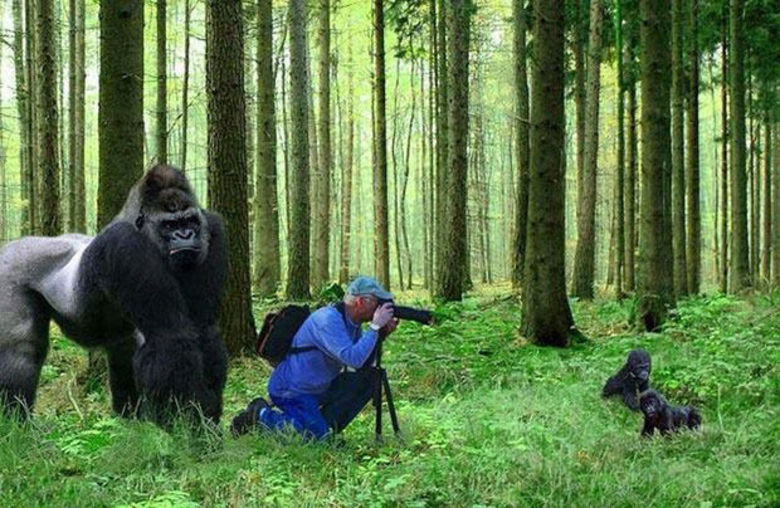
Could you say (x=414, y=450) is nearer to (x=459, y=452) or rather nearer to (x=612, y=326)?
(x=459, y=452)

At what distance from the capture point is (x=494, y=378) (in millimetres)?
7453

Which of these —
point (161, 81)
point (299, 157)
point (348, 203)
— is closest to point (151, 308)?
point (161, 81)

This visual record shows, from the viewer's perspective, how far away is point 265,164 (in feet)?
50.2

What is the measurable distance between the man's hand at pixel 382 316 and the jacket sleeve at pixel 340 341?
57 mm

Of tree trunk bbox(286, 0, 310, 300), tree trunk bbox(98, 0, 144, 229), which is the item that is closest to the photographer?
tree trunk bbox(98, 0, 144, 229)

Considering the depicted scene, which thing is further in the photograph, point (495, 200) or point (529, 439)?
point (495, 200)

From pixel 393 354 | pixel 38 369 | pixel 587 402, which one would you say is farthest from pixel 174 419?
pixel 393 354

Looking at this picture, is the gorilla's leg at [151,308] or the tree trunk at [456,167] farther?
the tree trunk at [456,167]

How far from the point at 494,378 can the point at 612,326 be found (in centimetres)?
382

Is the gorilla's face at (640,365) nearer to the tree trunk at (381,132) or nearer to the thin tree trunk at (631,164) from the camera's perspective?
the thin tree trunk at (631,164)

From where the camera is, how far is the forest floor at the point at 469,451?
12.8ft

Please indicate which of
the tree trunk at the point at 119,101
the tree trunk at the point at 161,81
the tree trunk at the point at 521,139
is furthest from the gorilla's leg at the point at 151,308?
the tree trunk at the point at 521,139

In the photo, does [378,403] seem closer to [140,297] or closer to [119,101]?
[140,297]

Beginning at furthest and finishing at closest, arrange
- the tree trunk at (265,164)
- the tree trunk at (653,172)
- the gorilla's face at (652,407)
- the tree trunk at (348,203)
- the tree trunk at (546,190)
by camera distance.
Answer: the tree trunk at (348,203), the tree trunk at (265,164), the tree trunk at (653,172), the tree trunk at (546,190), the gorilla's face at (652,407)
